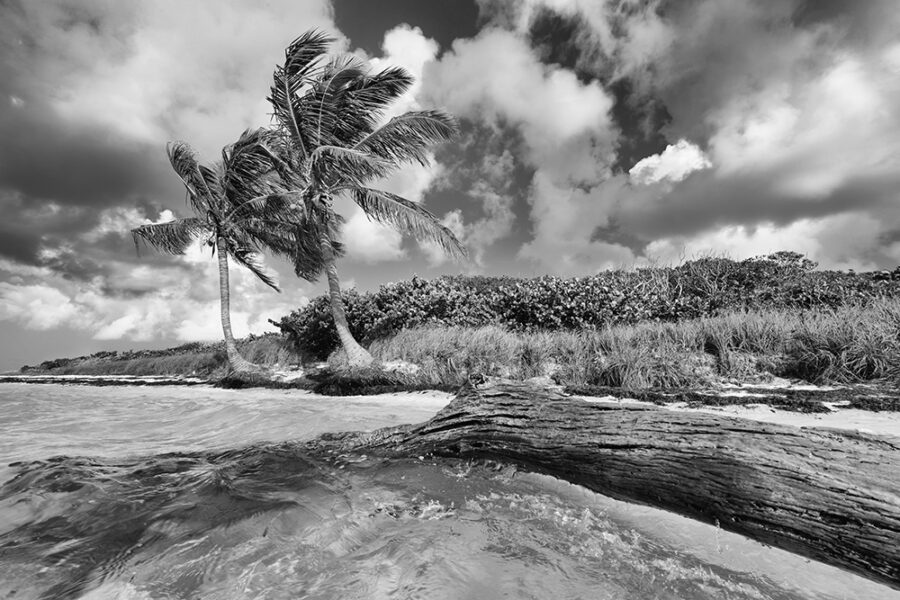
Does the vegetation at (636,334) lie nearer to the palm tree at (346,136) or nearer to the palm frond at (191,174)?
the palm tree at (346,136)

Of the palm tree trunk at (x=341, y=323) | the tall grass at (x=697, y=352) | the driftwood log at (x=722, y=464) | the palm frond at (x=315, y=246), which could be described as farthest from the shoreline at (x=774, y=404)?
the palm frond at (x=315, y=246)

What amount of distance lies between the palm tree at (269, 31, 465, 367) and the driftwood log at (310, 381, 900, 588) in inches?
299

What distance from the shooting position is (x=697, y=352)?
286 inches

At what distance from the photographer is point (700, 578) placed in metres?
1.64

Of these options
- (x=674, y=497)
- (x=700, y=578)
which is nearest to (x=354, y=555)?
(x=700, y=578)

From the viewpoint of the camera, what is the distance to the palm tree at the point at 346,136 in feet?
34.0

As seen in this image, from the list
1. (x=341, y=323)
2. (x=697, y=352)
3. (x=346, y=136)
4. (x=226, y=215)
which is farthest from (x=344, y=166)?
(x=697, y=352)

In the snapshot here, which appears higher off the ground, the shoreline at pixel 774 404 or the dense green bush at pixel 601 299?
the dense green bush at pixel 601 299

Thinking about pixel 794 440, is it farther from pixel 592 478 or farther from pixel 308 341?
pixel 308 341

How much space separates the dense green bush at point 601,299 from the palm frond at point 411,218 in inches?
81.3

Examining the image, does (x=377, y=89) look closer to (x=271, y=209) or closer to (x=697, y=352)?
(x=271, y=209)

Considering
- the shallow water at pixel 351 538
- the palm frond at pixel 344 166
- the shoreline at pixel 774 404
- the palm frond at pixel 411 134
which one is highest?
the palm frond at pixel 411 134

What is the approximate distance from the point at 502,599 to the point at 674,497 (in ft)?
4.16

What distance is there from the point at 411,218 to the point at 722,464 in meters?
9.11
